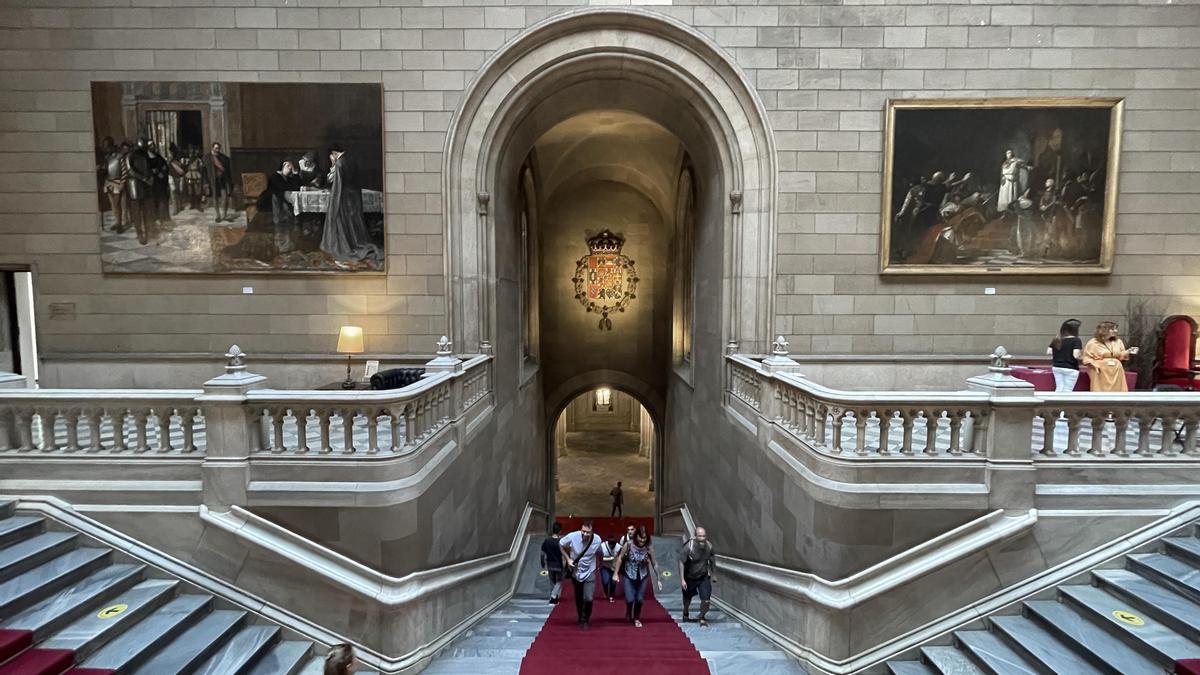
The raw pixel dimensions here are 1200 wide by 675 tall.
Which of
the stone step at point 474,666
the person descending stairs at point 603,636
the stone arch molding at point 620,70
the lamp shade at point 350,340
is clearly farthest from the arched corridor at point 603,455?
the stone step at point 474,666

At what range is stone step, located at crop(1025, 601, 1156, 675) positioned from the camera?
3.80m

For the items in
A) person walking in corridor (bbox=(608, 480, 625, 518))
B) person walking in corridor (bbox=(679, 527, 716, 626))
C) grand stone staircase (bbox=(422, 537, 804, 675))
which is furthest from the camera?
person walking in corridor (bbox=(608, 480, 625, 518))

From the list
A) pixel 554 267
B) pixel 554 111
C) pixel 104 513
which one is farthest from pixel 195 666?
pixel 554 267

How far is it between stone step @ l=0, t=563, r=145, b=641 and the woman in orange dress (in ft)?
31.8

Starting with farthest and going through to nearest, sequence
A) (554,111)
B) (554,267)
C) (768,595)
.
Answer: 1. (554,267)
2. (554,111)
3. (768,595)

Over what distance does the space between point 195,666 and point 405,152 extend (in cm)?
684

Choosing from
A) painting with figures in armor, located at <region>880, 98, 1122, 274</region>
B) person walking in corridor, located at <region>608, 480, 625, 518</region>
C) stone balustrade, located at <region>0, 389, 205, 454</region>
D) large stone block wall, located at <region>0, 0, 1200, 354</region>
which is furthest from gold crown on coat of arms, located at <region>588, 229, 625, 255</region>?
stone balustrade, located at <region>0, 389, 205, 454</region>

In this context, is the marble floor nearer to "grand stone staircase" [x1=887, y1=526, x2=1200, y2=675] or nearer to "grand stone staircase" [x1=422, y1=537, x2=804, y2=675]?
"grand stone staircase" [x1=422, y1=537, x2=804, y2=675]

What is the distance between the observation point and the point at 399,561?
495 centimetres

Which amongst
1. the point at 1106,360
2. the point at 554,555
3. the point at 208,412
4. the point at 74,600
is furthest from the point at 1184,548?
the point at 74,600

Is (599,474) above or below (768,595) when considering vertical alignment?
below

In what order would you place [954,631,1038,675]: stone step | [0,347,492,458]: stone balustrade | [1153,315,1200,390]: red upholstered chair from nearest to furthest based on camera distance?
[954,631,1038,675]: stone step < [0,347,492,458]: stone balustrade < [1153,315,1200,390]: red upholstered chair

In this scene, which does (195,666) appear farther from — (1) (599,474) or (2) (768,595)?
(1) (599,474)

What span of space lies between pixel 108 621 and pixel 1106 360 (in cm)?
973
